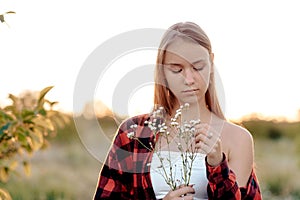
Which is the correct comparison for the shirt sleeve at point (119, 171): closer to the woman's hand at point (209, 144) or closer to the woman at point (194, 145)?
the woman at point (194, 145)

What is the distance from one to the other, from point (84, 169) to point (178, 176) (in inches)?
391

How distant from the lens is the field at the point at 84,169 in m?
10.3

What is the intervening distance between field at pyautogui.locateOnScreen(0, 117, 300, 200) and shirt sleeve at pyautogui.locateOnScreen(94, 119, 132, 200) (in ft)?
14.2

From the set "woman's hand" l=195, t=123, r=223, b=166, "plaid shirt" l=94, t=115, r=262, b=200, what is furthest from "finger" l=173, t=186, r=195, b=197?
"plaid shirt" l=94, t=115, r=262, b=200

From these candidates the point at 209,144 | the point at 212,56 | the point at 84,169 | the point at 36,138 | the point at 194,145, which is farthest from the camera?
the point at 84,169

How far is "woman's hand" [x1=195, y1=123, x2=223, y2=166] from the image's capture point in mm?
2533

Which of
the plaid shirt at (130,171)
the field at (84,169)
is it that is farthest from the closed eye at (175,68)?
the field at (84,169)

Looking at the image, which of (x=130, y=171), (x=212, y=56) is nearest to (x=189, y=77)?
(x=212, y=56)

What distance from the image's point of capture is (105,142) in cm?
290

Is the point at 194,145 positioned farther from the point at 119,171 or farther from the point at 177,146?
the point at 119,171

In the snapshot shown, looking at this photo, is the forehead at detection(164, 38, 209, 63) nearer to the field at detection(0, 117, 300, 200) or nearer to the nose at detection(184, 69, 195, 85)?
the nose at detection(184, 69, 195, 85)

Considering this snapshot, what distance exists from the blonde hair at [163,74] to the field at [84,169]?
4.44 m

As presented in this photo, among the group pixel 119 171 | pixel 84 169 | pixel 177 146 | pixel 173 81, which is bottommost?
pixel 84 169

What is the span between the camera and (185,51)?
281 centimetres
